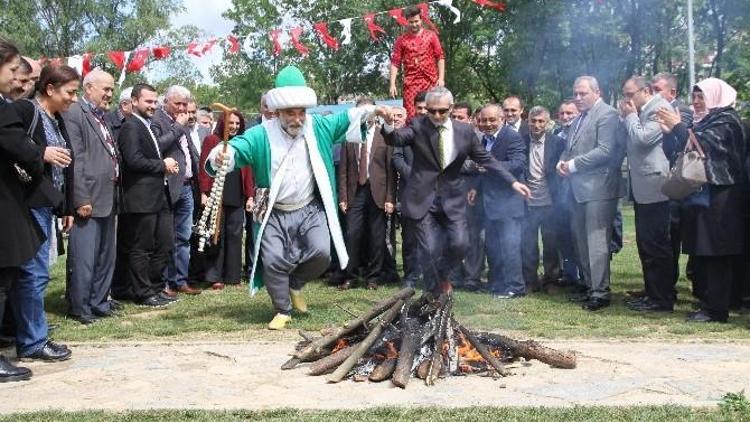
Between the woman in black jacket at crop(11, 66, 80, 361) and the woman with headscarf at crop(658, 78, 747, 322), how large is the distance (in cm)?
505

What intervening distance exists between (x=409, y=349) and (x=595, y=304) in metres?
3.12

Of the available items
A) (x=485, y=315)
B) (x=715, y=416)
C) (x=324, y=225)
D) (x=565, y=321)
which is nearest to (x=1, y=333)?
(x=324, y=225)

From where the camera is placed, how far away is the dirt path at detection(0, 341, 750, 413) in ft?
15.3

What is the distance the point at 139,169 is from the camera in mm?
8195

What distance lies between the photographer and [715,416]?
4.23 metres

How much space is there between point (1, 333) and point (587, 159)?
5463 millimetres

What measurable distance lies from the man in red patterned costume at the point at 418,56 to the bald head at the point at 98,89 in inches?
131

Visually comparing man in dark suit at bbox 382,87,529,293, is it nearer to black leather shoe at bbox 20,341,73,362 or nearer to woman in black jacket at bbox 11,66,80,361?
woman in black jacket at bbox 11,66,80,361

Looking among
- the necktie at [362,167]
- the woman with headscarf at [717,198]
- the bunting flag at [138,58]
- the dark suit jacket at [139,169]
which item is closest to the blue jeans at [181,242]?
the dark suit jacket at [139,169]

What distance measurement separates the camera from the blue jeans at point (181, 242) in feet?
30.7

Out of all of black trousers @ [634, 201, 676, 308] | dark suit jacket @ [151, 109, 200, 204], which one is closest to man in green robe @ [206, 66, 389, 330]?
dark suit jacket @ [151, 109, 200, 204]

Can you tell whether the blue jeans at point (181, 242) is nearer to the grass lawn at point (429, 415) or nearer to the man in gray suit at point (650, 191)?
the man in gray suit at point (650, 191)

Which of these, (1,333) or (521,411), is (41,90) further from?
(521,411)

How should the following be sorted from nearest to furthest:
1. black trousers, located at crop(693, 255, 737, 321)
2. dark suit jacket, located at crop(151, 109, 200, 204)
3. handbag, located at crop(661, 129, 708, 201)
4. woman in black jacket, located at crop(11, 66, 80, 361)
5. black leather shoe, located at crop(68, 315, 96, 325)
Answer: woman in black jacket, located at crop(11, 66, 80, 361), handbag, located at crop(661, 129, 708, 201), black trousers, located at crop(693, 255, 737, 321), black leather shoe, located at crop(68, 315, 96, 325), dark suit jacket, located at crop(151, 109, 200, 204)
